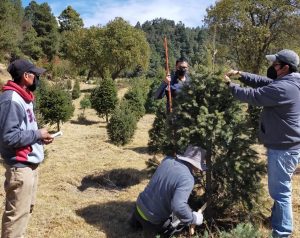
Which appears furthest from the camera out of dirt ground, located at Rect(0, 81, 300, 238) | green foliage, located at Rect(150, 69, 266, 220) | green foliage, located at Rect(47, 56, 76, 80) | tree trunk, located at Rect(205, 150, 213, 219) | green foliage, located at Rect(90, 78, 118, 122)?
green foliage, located at Rect(47, 56, 76, 80)

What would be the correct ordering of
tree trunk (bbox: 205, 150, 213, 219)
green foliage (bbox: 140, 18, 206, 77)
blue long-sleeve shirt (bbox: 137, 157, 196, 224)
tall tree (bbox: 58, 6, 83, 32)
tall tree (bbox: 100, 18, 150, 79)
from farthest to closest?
green foliage (bbox: 140, 18, 206, 77) < tall tree (bbox: 58, 6, 83, 32) < tall tree (bbox: 100, 18, 150, 79) < tree trunk (bbox: 205, 150, 213, 219) < blue long-sleeve shirt (bbox: 137, 157, 196, 224)

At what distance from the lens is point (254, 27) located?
16.7 meters

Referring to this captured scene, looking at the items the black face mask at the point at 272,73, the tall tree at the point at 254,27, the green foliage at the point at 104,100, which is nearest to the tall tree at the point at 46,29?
the green foliage at the point at 104,100

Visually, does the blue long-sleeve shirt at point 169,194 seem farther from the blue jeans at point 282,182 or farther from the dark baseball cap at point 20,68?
the dark baseball cap at point 20,68

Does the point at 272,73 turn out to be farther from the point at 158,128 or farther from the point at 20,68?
the point at 158,128

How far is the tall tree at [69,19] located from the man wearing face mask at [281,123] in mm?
57887

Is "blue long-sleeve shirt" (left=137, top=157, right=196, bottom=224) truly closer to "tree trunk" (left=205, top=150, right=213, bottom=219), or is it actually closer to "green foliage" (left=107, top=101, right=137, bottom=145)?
"tree trunk" (left=205, top=150, right=213, bottom=219)

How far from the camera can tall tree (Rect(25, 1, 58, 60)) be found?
4972 centimetres

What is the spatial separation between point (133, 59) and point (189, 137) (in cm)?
3149

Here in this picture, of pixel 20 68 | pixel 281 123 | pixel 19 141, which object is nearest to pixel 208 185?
pixel 281 123

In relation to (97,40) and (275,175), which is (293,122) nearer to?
(275,175)

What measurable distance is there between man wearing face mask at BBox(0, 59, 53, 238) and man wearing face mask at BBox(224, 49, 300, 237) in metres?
2.14

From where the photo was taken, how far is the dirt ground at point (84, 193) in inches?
208

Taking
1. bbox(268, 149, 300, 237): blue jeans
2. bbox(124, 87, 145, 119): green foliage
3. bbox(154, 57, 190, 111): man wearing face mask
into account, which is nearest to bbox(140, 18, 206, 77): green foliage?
bbox(124, 87, 145, 119): green foliage
